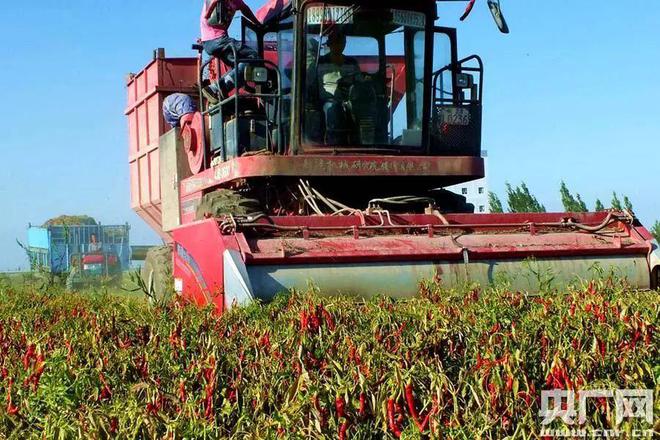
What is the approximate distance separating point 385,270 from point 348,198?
1.88 m

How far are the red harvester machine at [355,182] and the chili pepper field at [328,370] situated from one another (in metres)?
1.75

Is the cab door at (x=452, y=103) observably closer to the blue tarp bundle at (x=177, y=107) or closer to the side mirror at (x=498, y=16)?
the side mirror at (x=498, y=16)

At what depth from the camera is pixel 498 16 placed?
7.17 metres

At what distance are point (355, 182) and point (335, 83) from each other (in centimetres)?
83

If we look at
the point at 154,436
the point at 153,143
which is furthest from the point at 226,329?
the point at 153,143

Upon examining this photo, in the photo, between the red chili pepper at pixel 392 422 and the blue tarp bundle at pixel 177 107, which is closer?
the red chili pepper at pixel 392 422

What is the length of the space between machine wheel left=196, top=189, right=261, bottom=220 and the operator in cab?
0.77 metres

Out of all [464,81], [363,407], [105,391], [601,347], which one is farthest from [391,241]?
[363,407]

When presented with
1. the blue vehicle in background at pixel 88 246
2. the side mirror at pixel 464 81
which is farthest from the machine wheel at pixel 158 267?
the blue vehicle in background at pixel 88 246

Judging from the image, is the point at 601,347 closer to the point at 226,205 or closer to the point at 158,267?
the point at 226,205

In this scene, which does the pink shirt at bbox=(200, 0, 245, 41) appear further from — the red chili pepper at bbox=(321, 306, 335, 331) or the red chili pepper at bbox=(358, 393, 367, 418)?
the red chili pepper at bbox=(358, 393, 367, 418)

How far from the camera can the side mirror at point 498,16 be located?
712 cm

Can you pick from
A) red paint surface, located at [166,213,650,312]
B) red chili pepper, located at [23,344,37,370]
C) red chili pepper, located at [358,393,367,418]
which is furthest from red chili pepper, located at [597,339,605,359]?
red paint surface, located at [166,213,650,312]

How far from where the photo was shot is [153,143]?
10.4 m
